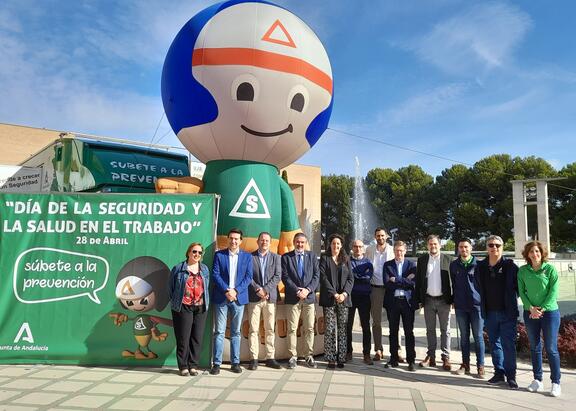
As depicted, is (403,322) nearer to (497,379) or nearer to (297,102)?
(497,379)

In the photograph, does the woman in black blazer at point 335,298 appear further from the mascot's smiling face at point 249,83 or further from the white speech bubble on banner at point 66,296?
the white speech bubble on banner at point 66,296

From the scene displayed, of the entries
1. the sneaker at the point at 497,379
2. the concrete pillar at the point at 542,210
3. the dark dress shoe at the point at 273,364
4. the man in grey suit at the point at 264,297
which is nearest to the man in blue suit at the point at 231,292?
the man in grey suit at the point at 264,297

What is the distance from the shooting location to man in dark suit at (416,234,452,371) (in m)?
5.71

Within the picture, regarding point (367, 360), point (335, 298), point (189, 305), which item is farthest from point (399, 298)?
point (189, 305)

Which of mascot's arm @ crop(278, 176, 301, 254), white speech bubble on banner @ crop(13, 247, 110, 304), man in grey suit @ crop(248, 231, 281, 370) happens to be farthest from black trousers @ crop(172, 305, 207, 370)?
mascot's arm @ crop(278, 176, 301, 254)

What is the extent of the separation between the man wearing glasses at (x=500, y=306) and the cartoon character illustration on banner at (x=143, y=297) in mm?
3618

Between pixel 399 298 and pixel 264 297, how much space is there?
1651mm

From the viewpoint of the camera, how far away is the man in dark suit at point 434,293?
5707 mm

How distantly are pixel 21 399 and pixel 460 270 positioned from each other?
474 cm

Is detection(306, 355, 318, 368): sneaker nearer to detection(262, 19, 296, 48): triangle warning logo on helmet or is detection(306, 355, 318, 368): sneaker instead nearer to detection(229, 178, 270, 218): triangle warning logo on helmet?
detection(229, 178, 270, 218): triangle warning logo on helmet

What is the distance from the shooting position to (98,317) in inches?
215

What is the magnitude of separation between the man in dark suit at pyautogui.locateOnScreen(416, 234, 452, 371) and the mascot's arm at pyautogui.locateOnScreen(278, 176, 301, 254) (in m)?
1.82

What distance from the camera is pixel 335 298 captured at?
18.6 feet

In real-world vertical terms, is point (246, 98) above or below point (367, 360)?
above
